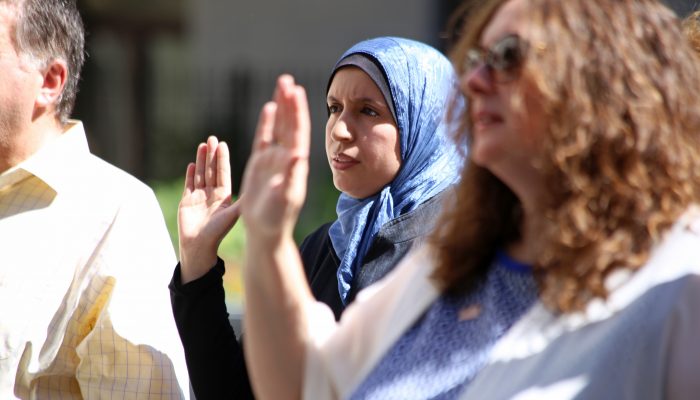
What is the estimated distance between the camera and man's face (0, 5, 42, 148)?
2801 millimetres

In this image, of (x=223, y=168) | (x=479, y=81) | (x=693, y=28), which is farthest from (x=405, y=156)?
(x=479, y=81)

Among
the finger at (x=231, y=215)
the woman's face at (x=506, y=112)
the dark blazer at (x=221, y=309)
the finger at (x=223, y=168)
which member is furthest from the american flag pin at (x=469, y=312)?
the finger at (x=223, y=168)

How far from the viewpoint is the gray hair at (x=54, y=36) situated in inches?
112

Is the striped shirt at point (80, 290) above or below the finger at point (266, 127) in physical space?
below

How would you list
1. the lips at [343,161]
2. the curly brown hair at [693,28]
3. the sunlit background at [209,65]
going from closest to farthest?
1. the curly brown hair at [693,28]
2. the lips at [343,161]
3. the sunlit background at [209,65]

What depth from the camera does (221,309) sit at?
2.57 metres

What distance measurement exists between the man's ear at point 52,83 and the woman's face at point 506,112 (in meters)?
1.48

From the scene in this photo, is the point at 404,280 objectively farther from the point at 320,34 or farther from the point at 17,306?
Answer: the point at 320,34

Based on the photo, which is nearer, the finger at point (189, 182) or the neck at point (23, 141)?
the finger at point (189, 182)

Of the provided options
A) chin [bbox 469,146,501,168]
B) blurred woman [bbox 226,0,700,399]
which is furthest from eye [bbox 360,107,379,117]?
chin [bbox 469,146,501,168]

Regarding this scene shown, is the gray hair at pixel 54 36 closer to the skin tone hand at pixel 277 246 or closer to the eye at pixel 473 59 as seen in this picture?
the skin tone hand at pixel 277 246

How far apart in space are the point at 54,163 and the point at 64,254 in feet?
0.91

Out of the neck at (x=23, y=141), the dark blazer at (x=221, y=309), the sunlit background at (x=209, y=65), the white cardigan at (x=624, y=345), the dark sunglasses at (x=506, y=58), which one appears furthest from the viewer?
the sunlit background at (x=209, y=65)

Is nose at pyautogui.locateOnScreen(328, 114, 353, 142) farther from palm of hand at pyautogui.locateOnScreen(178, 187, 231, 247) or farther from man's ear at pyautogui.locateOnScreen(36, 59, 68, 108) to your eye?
man's ear at pyautogui.locateOnScreen(36, 59, 68, 108)
